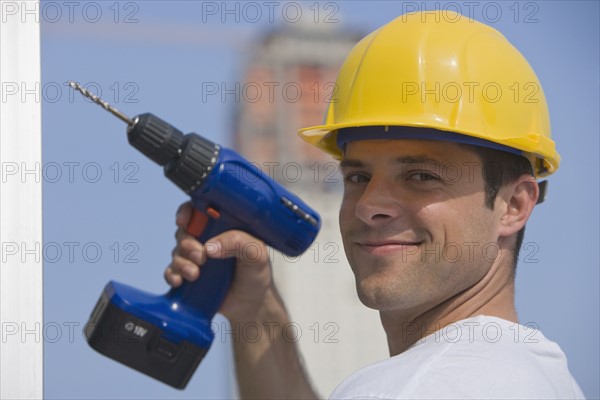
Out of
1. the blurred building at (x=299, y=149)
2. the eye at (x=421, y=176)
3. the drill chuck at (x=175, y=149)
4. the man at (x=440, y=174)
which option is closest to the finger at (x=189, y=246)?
the drill chuck at (x=175, y=149)

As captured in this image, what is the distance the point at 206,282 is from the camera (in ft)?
10.6

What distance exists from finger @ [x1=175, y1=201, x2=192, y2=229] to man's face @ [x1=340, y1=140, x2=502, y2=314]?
0.81m

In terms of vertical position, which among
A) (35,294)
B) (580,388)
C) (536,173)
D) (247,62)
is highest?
(247,62)

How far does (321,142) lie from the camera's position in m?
3.22

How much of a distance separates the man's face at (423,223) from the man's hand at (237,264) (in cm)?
71

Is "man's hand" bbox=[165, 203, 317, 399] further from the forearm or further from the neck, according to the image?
the neck

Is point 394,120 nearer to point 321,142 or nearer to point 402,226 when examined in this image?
point 402,226

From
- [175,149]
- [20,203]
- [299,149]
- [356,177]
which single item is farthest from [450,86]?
[299,149]

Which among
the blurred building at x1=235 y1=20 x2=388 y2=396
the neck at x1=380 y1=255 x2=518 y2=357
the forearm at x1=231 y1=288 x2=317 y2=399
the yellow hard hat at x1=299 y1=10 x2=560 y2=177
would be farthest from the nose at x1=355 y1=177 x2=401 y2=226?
the blurred building at x1=235 y1=20 x2=388 y2=396

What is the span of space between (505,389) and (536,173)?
1.08 meters

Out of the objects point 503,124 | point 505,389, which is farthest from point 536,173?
point 505,389

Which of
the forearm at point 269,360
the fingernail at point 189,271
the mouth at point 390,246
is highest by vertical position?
the mouth at point 390,246

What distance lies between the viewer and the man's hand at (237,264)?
10.4 feet

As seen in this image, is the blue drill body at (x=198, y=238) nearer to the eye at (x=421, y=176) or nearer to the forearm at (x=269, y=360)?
the forearm at (x=269, y=360)
